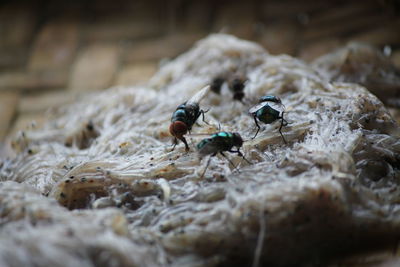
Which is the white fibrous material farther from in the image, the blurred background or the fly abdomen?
the blurred background

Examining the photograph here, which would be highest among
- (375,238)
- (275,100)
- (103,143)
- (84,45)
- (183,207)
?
(84,45)

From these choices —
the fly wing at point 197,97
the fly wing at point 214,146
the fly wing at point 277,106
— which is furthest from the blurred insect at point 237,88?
the fly wing at point 214,146

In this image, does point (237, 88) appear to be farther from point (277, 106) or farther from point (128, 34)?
point (128, 34)

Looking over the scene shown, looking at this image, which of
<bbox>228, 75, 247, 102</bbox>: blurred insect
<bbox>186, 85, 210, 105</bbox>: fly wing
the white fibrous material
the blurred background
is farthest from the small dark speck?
the blurred background

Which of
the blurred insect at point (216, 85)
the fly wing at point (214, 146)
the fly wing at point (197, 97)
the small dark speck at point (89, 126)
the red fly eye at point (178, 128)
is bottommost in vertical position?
the fly wing at point (214, 146)

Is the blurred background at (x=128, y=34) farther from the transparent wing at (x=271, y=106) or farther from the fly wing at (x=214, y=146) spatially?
the fly wing at (x=214, y=146)

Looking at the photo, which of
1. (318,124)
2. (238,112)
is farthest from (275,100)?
(238,112)

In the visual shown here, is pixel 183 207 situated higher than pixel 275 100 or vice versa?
pixel 275 100

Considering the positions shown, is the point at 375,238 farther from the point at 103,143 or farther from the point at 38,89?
the point at 38,89
